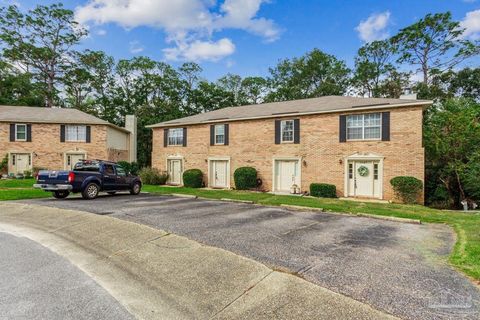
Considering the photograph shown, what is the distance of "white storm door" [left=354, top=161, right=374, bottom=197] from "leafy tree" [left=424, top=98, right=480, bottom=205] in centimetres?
390

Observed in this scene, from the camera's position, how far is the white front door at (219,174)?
64.7ft

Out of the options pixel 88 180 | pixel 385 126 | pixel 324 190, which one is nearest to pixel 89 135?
pixel 88 180

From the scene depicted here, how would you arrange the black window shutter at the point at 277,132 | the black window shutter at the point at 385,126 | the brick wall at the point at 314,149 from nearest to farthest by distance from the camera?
the brick wall at the point at 314,149 < the black window shutter at the point at 385,126 < the black window shutter at the point at 277,132

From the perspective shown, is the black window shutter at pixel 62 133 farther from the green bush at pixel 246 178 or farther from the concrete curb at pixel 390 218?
the concrete curb at pixel 390 218

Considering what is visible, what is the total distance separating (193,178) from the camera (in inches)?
778

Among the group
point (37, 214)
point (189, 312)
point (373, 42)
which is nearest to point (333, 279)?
point (189, 312)

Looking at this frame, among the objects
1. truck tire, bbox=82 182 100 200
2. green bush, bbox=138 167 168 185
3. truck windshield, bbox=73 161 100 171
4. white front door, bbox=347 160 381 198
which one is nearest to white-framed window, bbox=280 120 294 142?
white front door, bbox=347 160 381 198

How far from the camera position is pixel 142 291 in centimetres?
397

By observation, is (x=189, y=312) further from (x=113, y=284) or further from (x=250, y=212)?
(x=250, y=212)

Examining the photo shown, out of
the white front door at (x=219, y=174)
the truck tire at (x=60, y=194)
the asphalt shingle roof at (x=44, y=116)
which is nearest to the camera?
the truck tire at (x=60, y=194)

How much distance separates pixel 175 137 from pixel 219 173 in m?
5.39

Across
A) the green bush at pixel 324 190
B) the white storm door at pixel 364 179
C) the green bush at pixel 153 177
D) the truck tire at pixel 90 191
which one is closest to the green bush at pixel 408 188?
the white storm door at pixel 364 179

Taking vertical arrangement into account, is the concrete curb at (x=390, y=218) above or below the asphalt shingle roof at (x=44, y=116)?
below

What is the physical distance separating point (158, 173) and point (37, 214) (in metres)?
12.7
